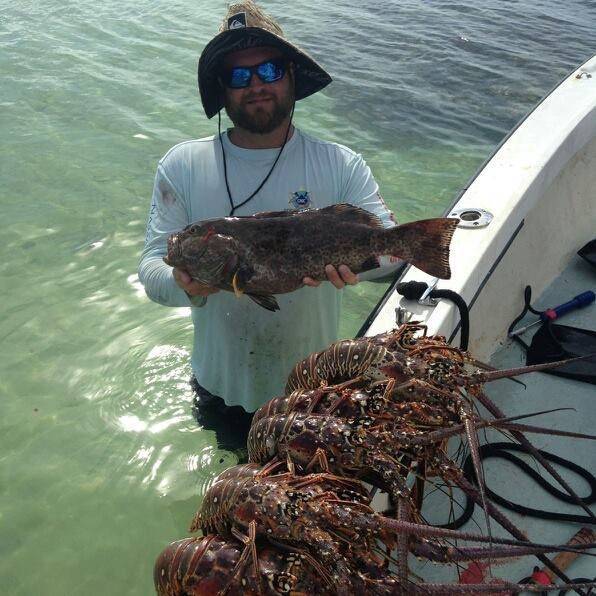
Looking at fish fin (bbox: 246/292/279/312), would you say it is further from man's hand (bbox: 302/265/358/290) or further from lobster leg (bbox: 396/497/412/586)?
lobster leg (bbox: 396/497/412/586)

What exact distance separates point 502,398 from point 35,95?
36.7ft

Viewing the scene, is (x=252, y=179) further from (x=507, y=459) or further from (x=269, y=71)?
(x=507, y=459)

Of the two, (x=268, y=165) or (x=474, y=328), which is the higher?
(x=268, y=165)

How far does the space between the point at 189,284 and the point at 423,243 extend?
4.04 ft

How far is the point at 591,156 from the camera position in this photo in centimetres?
578

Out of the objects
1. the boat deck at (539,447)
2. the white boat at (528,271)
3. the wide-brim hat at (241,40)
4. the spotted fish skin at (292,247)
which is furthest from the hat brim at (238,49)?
the boat deck at (539,447)

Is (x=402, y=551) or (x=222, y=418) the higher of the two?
(x=402, y=551)

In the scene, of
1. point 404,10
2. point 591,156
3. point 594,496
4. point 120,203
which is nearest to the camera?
point 594,496

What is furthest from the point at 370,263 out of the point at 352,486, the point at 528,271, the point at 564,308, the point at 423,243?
the point at 564,308

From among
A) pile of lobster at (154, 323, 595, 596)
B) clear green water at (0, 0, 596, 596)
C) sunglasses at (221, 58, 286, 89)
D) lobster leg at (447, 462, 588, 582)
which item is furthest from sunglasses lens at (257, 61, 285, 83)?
clear green water at (0, 0, 596, 596)

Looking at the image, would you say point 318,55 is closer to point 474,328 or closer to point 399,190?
point 399,190

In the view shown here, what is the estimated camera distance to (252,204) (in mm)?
3598

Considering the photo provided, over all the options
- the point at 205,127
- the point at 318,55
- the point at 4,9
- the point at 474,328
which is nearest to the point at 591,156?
the point at 474,328

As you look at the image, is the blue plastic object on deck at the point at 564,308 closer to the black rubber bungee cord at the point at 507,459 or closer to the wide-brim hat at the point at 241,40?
the black rubber bungee cord at the point at 507,459
